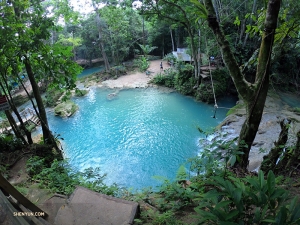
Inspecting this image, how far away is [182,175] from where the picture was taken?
3805 mm

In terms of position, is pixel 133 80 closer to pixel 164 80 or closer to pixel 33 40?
pixel 164 80

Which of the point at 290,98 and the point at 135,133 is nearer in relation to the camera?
the point at 135,133

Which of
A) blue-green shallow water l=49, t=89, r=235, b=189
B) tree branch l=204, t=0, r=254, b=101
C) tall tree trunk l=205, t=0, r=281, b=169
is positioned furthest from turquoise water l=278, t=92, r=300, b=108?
tree branch l=204, t=0, r=254, b=101

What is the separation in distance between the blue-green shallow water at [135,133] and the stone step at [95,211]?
10.6 ft

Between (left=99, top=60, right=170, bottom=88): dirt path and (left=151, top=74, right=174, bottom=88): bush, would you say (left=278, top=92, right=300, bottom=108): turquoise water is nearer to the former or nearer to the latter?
(left=151, top=74, right=174, bottom=88): bush

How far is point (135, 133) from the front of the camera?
9172mm

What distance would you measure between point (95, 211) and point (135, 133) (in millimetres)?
6555

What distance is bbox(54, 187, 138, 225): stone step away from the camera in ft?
8.12

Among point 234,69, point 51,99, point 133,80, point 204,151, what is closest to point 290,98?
point 234,69

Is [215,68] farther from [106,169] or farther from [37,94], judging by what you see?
[37,94]

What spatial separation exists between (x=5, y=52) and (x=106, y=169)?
4612 millimetres

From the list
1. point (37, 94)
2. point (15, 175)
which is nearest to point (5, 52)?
point (37, 94)

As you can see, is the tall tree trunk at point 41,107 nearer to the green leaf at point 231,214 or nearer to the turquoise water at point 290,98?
the green leaf at point 231,214

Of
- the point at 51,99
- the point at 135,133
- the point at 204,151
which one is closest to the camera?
the point at 204,151
